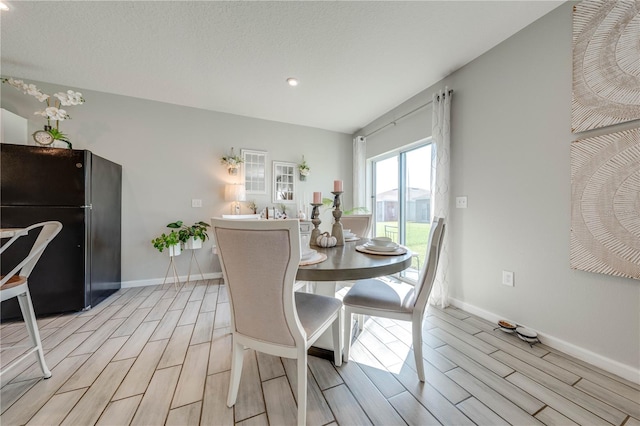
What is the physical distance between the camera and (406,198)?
3.26m

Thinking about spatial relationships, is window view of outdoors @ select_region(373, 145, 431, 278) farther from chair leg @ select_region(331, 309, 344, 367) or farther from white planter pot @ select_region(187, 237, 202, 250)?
white planter pot @ select_region(187, 237, 202, 250)

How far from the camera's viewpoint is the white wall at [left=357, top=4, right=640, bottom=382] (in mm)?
1422

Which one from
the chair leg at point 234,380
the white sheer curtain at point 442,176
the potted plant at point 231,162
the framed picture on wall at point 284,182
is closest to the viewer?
the chair leg at point 234,380

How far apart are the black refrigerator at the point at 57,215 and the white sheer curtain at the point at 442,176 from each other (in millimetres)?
3515

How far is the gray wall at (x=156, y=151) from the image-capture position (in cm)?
269

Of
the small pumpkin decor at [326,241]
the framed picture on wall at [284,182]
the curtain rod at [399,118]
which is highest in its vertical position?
the curtain rod at [399,118]

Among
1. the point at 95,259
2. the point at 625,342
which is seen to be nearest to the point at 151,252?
the point at 95,259

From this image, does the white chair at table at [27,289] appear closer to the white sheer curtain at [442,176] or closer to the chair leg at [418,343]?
the chair leg at [418,343]

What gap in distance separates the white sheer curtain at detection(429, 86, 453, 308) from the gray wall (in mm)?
2415

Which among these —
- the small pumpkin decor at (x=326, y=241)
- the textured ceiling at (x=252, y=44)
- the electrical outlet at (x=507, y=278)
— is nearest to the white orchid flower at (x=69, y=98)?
the textured ceiling at (x=252, y=44)

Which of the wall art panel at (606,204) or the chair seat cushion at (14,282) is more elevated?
the wall art panel at (606,204)

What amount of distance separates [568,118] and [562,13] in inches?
29.5

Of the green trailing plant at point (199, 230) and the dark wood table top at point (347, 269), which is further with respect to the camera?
the green trailing plant at point (199, 230)

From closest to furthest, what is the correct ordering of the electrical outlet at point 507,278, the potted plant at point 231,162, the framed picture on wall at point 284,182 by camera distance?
the electrical outlet at point 507,278 → the potted plant at point 231,162 → the framed picture on wall at point 284,182
